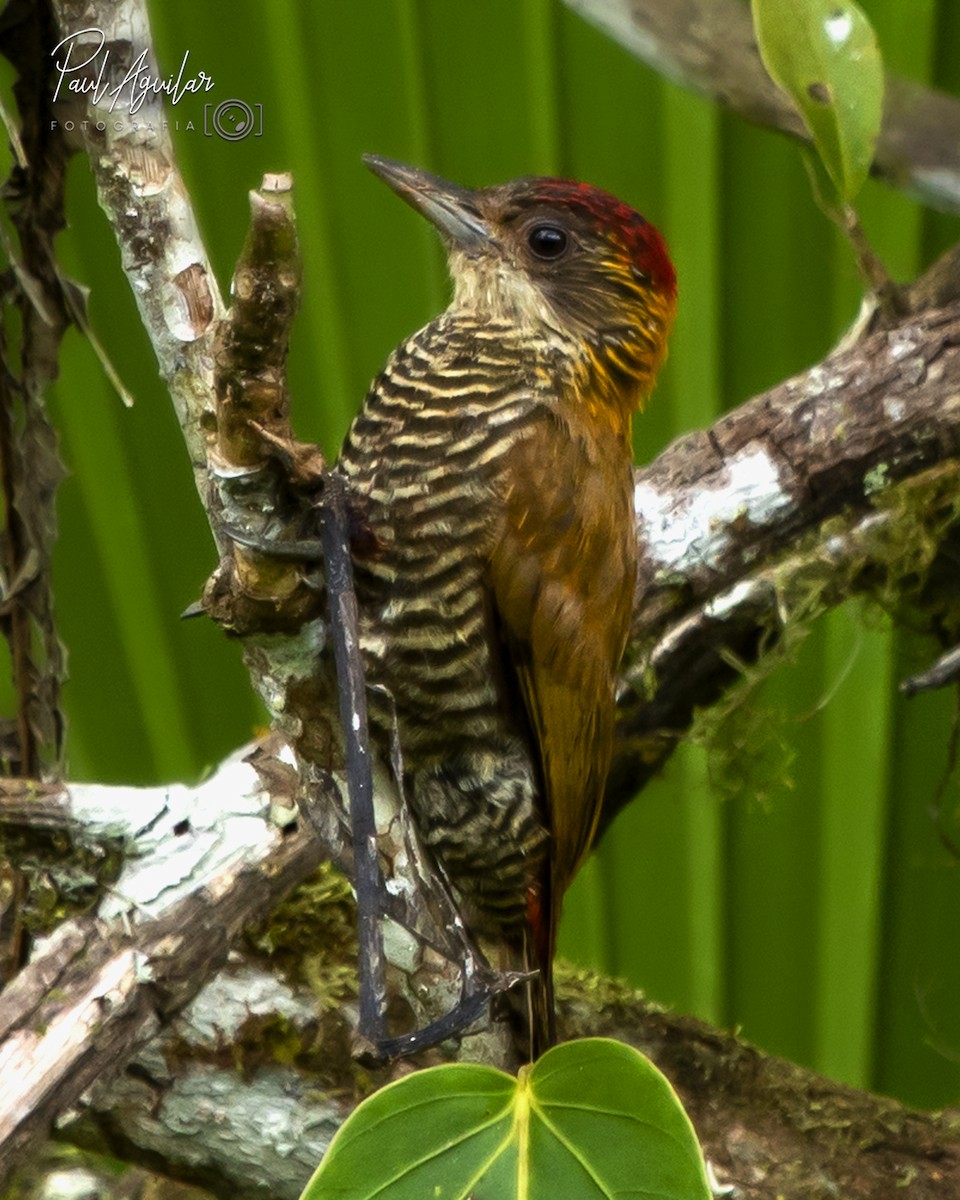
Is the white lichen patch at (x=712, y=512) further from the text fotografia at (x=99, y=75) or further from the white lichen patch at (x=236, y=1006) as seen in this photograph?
the text fotografia at (x=99, y=75)

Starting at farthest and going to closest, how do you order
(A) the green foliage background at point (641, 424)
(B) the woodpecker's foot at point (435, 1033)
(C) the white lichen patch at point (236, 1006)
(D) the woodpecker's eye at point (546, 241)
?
1. (A) the green foliage background at point (641, 424)
2. (D) the woodpecker's eye at point (546, 241)
3. (C) the white lichen patch at point (236, 1006)
4. (B) the woodpecker's foot at point (435, 1033)

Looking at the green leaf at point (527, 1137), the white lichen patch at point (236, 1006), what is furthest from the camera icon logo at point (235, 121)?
the green leaf at point (527, 1137)

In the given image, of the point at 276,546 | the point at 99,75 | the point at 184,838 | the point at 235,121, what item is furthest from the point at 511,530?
the point at 235,121

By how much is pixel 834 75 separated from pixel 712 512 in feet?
2.08

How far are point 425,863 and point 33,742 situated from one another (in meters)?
0.74

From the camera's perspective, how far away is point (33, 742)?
206 centimetres

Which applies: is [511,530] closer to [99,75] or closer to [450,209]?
[450,209]

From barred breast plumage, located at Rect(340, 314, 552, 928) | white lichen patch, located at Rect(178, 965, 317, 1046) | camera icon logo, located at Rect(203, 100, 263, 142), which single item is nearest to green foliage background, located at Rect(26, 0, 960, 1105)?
camera icon logo, located at Rect(203, 100, 263, 142)

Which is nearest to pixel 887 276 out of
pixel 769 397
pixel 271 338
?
pixel 769 397

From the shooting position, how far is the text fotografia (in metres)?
1.45

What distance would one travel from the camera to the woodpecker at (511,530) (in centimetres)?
175

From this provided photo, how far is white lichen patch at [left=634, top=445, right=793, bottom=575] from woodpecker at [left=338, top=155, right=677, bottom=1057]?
22 cm

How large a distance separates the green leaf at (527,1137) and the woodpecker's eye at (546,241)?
1066 millimetres

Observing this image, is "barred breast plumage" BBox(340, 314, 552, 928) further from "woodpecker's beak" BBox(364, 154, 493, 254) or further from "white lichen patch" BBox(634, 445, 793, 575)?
"white lichen patch" BBox(634, 445, 793, 575)
